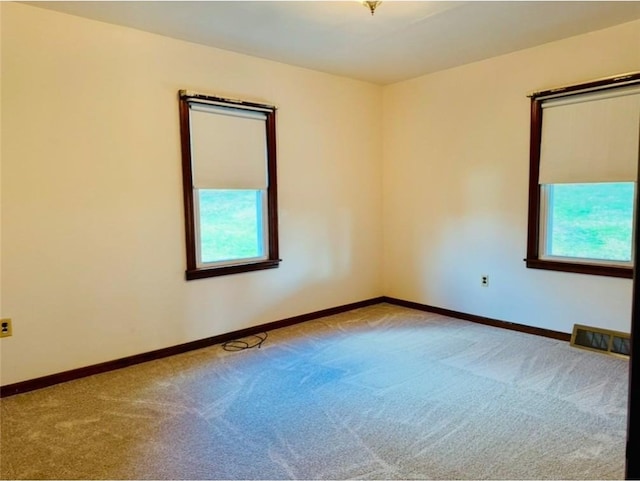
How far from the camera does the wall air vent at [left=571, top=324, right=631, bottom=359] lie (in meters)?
3.28

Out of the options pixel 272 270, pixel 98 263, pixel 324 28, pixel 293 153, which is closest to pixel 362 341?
pixel 272 270

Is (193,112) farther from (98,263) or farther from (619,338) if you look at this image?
(619,338)

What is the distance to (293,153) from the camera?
4.12m

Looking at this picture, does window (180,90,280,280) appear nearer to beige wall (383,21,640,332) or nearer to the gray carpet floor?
the gray carpet floor

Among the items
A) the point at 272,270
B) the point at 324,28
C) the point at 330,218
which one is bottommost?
the point at 272,270

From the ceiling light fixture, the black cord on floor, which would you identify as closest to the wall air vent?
the black cord on floor

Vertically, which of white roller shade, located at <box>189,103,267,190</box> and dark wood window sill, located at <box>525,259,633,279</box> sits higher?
white roller shade, located at <box>189,103,267,190</box>

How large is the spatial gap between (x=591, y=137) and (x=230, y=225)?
9.79 ft

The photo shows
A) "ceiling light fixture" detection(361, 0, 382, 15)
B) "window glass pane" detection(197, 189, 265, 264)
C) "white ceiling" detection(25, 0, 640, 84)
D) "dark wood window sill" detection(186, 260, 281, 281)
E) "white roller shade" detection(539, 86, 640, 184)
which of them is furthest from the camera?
"window glass pane" detection(197, 189, 265, 264)

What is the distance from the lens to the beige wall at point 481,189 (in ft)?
11.2

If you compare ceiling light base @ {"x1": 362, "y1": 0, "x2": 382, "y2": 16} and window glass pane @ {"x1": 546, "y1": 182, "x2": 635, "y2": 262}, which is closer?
ceiling light base @ {"x1": 362, "y1": 0, "x2": 382, "y2": 16}

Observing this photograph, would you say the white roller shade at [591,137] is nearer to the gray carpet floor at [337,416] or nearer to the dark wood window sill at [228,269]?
the gray carpet floor at [337,416]

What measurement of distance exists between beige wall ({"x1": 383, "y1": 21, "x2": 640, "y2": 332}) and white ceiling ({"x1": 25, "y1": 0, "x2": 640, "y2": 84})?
0.25 m

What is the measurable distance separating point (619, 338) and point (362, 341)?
77.9 inches
